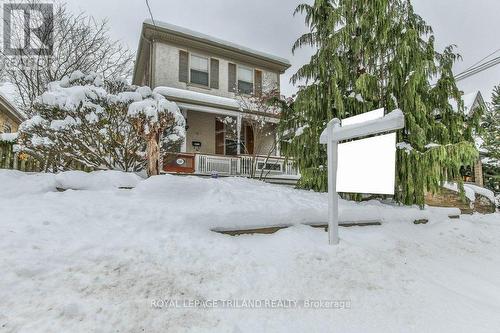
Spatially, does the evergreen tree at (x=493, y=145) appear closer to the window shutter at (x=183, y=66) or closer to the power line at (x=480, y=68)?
the power line at (x=480, y=68)

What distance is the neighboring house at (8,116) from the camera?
10.1 metres

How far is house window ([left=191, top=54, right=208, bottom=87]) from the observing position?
39.2 ft

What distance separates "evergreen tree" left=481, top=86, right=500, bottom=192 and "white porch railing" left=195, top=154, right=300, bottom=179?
413 inches

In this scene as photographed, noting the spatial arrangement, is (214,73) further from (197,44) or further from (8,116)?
(8,116)

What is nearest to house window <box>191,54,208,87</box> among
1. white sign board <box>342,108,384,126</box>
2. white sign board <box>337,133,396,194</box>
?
white sign board <box>342,108,384,126</box>

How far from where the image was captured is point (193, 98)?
10.5 metres

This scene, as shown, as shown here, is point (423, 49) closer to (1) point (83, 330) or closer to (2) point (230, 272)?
(2) point (230, 272)

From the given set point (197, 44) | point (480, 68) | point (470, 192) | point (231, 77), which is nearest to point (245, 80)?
point (231, 77)

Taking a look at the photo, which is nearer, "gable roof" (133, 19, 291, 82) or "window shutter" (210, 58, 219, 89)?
"gable roof" (133, 19, 291, 82)

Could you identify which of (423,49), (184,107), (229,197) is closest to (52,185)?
(229,197)

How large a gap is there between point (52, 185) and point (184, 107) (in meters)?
6.61

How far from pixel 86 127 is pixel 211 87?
7534mm

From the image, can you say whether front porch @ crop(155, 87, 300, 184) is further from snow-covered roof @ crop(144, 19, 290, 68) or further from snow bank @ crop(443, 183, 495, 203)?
snow bank @ crop(443, 183, 495, 203)

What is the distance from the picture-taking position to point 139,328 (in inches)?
78.2
